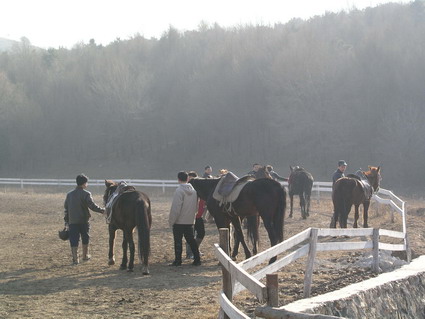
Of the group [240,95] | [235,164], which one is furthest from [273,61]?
[235,164]

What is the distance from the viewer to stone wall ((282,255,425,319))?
8164 mm

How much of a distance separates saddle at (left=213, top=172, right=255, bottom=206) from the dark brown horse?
1489 millimetres

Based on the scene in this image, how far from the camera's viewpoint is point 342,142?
5419 cm

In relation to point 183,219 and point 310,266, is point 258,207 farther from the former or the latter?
point 310,266

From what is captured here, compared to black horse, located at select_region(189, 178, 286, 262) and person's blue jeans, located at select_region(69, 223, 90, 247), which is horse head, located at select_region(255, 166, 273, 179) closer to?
black horse, located at select_region(189, 178, 286, 262)

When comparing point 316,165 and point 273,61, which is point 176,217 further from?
point 273,61

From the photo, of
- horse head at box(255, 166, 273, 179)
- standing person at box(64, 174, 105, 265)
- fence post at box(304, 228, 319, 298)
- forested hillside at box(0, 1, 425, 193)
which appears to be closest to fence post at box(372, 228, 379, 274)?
fence post at box(304, 228, 319, 298)

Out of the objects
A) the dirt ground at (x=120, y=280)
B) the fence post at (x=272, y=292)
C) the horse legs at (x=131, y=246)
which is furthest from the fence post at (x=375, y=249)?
the fence post at (x=272, y=292)

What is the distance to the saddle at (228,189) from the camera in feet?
42.2

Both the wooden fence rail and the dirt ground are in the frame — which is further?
the dirt ground

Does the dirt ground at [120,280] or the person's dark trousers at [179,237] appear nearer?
the dirt ground at [120,280]

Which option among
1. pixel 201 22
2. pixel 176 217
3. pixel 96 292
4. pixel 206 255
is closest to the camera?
pixel 96 292

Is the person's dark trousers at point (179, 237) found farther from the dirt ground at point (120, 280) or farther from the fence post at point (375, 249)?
the fence post at point (375, 249)

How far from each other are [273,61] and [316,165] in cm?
1253
